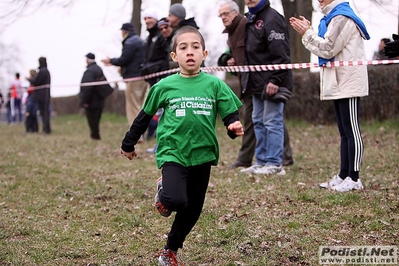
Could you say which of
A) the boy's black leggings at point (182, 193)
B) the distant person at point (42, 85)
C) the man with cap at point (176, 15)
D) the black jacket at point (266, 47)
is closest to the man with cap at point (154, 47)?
the man with cap at point (176, 15)

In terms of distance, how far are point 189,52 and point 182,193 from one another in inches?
38.7

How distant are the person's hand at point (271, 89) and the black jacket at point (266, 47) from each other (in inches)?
1.8

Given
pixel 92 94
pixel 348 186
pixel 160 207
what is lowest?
pixel 348 186

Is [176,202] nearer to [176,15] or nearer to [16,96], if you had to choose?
[176,15]

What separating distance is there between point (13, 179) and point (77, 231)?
338 cm

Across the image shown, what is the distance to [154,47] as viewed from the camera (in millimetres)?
10859

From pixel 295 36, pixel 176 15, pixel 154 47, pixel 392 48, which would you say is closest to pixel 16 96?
pixel 295 36

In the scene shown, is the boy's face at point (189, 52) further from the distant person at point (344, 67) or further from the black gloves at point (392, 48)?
the black gloves at point (392, 48)

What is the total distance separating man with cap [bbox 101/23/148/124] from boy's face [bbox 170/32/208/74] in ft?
27.2

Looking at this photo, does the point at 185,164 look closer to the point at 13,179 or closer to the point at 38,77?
the point at 13,179

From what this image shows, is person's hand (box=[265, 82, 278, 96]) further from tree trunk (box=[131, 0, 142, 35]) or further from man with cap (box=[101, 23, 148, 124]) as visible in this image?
tree trunk (box=[131, 0, 142, 35])

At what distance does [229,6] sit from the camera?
834 cm
